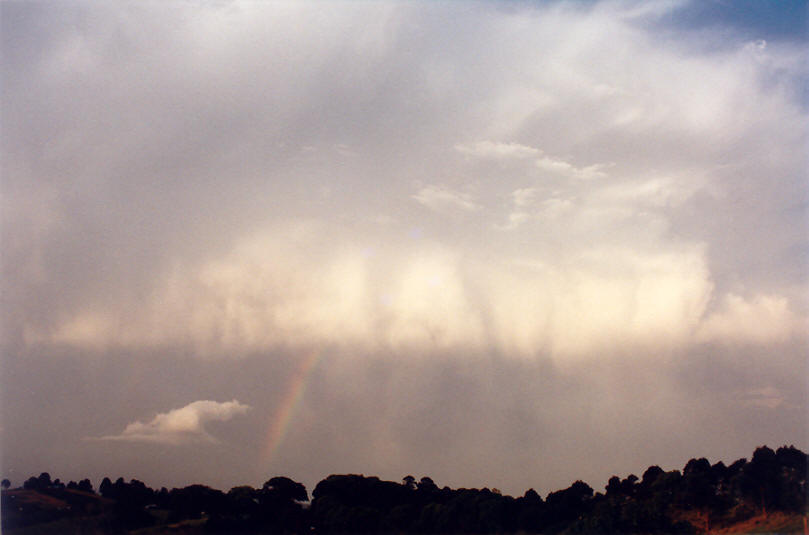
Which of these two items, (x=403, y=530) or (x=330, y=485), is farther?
(x=330, y=485)

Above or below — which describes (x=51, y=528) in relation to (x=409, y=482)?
below

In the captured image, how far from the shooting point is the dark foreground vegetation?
59.8 meters

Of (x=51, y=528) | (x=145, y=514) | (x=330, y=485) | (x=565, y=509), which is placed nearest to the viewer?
(x=51, y=528)

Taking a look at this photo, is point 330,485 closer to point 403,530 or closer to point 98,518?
point 403,530

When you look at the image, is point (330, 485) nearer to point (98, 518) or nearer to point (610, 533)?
point (98, 518)

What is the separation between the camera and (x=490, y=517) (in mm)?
64625

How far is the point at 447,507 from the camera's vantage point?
218 ft

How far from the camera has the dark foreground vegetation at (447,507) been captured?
59.8m

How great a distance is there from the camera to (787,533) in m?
52.9

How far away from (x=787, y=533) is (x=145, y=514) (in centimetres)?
4799

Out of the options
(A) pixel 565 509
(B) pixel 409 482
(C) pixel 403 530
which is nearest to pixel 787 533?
(A) pixel 565 509

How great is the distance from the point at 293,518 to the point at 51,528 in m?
18.8

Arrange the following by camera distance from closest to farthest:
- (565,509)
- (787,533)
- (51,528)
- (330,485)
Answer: (787,533), (51,528), (565,509), (330,485)

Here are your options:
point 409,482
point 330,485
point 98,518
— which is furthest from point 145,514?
point 409,482
